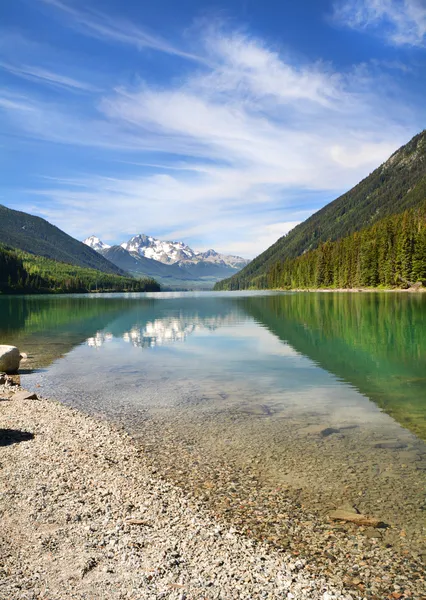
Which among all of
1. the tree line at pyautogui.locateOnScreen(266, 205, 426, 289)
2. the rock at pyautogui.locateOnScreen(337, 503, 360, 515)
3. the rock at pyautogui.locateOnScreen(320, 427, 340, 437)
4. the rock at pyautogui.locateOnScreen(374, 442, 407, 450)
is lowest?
the rock at pyautogui.locateOnScreen(320, 427, 340, 437)

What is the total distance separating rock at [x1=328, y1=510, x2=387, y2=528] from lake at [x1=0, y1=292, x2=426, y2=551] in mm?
321

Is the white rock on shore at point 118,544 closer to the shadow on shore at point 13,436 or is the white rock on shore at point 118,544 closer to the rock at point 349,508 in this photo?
the shadow on shore at point 13,436

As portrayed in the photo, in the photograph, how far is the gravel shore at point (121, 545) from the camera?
7.76m

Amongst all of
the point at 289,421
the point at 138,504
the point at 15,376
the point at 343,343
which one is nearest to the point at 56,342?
the point at 15,376

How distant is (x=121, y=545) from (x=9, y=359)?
2600 cm

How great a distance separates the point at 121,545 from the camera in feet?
30.1

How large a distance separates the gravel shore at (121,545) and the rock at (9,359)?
1865 cm

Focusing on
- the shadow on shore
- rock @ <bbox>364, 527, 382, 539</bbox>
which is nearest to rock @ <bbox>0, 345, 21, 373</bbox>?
the shadow on shore

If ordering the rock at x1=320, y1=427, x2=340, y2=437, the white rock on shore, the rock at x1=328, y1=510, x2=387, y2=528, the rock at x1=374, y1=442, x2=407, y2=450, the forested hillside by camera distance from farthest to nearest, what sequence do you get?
1. the forested hillside
2. the rock at x1=320, y1=427, x2=340, y2=437
3. the rock at x1=374, y1=442, x2=407, y2=450
4. the rock at x1=328, y1=510, x2=387, y2=528
5. the white rock on shore

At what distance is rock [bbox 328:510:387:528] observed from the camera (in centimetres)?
1042

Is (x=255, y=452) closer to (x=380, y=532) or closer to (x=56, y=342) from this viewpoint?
(x=380, y=532)

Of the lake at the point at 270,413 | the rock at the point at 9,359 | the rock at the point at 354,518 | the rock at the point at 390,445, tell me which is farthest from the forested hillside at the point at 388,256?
the rock at the point at 354,518

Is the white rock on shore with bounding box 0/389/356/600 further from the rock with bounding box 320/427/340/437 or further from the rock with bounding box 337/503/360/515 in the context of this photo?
the rock with bounding box 320/427/340/437

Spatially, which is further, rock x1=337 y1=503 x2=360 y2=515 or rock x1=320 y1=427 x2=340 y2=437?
rock x1=320 y1=427 x2=340 y2=437
